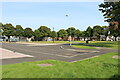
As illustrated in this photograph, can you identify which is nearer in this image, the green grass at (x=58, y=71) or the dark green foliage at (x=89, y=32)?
the green grass at (x=58, y=71)

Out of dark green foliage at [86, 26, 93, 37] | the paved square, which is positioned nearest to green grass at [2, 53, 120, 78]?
the paved square

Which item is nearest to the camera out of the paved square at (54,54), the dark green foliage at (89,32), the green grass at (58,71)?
the green grass at (58,71)

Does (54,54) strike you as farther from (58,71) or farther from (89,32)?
(89,32)

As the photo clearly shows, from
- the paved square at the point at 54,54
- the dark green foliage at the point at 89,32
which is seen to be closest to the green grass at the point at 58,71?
the paved square at the point at 54,54

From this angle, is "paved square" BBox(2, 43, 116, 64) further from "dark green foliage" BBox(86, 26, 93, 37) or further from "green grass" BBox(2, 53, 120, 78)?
"dark green foliage" BBox(86, 26, 93, 37)

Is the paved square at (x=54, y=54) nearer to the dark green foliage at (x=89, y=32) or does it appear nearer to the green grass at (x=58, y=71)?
the green grass at (x=58, y=71)

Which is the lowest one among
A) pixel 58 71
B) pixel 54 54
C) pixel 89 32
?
pixel 54 54

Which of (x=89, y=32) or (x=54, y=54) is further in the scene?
(x=89, y=32)

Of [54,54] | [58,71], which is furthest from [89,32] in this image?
[58,71]

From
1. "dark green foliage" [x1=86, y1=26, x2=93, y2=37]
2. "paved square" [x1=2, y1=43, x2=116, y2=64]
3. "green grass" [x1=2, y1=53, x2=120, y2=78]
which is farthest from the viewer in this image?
"dark green foliage" [x1=86, y1=26, x2=93, y2=37]

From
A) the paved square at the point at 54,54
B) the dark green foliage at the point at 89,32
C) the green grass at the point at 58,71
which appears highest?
the dark green foliage at the point at 89,32

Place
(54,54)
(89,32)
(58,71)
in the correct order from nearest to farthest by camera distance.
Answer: (58,71), (54,54), (89,32)

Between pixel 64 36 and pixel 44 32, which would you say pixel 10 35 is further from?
pixel 64 36

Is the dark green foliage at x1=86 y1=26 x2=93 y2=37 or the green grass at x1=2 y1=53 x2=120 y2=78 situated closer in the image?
the green grass at x1=2 y1=53 x2=120 y2=78
